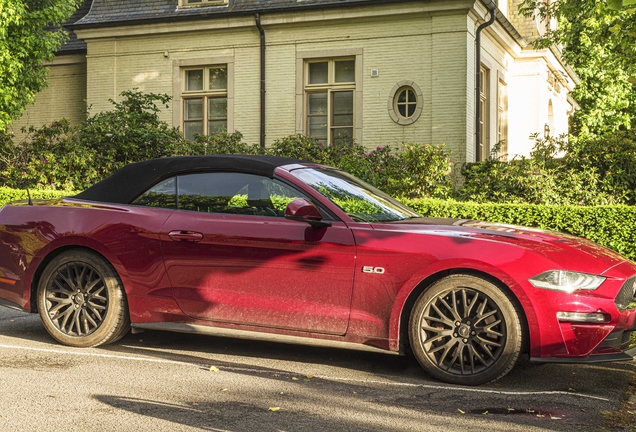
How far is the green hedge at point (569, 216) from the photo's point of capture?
11844 mm

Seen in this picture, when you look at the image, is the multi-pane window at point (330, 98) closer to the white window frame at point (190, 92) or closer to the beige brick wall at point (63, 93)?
the white window frame at point (190, 92)

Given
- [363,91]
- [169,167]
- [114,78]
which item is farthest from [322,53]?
[169,167]

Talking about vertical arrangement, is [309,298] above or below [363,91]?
below

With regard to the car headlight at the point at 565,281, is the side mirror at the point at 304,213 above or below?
above

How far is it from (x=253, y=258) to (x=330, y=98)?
579 inches

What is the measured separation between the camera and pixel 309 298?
A: 5965 mm

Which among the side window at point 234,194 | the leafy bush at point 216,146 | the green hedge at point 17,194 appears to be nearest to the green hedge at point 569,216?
the leafy bush at point 216,146

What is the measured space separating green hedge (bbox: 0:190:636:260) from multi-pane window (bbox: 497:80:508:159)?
1069 centimetres

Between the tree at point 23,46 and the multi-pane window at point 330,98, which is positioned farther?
the multi-pane window at point 330,98

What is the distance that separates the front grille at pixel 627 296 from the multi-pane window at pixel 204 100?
53.8 ft

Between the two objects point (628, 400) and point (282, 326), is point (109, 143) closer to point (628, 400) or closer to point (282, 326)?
point (282, 326)

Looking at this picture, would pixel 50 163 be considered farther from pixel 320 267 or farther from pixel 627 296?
pixel 627 296

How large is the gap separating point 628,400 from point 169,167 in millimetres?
3902

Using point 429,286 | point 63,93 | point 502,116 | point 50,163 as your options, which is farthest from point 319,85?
point 429,286
